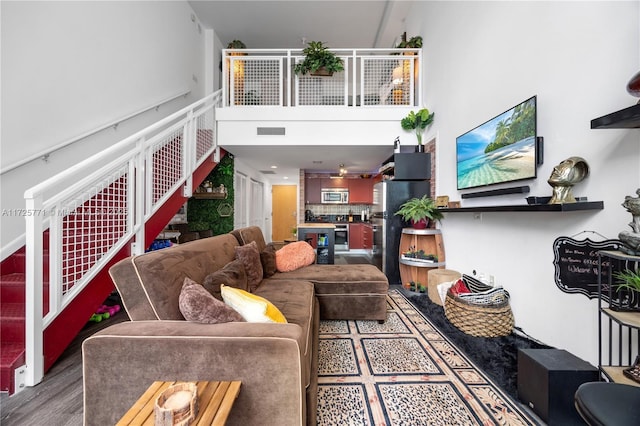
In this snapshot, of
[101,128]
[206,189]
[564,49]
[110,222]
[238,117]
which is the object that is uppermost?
[238,117]

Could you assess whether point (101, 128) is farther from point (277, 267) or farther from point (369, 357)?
point (369, 357)

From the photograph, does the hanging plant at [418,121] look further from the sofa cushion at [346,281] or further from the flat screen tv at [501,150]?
the sofa cushion at [346,281]

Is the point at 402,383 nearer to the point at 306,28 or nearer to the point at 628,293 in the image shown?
the point at 628,293

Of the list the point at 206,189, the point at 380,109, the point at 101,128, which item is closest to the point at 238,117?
the point at 206,189

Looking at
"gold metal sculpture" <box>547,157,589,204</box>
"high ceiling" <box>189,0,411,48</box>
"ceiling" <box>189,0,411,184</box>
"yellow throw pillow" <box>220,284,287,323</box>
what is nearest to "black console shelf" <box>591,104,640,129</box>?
"gold metal sculpture" <box>547,157,589,204</box>

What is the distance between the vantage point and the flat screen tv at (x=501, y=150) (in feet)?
6.45

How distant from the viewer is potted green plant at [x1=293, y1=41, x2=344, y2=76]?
13.5 feet

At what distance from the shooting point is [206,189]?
189 inches

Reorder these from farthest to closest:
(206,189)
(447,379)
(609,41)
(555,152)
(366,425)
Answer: (206,189), (555,152), (447,379), (609,41), (366,425)

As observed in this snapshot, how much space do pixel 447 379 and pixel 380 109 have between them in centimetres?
377

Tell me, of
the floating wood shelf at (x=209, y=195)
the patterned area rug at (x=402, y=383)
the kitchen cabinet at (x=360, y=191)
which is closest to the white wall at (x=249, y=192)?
the floating wood shelf at (x=209, y=195)

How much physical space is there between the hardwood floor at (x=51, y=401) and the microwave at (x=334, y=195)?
605 centimetres

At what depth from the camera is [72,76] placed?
2.67 meters

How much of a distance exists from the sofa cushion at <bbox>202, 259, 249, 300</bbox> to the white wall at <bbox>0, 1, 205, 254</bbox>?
6.95 ft
